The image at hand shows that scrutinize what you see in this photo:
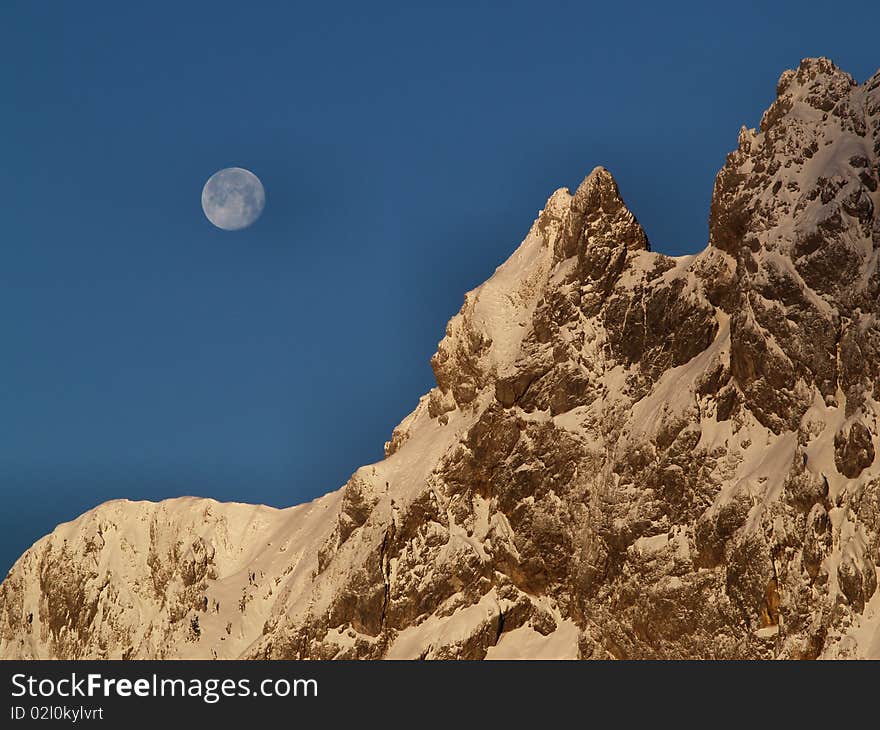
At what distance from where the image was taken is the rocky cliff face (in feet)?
516

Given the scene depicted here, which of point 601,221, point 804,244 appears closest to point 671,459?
point 804,244

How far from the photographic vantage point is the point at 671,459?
171 m

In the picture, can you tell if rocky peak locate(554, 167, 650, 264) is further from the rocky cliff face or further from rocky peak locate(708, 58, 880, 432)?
rocky peak locate(708, 58, 880, 432)

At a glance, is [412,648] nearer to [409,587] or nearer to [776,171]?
[409,587]

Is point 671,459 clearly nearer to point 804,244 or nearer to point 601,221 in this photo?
point 804,244

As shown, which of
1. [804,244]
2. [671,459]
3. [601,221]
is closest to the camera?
[804,244]

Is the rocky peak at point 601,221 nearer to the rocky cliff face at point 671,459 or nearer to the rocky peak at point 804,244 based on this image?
the rocky cliff face at point 671,459

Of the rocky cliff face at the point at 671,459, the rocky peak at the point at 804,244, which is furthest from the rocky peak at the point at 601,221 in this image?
the rocky peak at the point at 804,244

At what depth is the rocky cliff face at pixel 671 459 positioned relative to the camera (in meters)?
157

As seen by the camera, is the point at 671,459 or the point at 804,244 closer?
the point at 804,244

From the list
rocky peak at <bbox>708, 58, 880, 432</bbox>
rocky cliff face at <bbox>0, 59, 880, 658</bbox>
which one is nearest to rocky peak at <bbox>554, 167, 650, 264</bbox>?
rocky cliff face at <bbox>0, 59, 880, 658</bbox>

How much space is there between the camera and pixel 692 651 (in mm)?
162000

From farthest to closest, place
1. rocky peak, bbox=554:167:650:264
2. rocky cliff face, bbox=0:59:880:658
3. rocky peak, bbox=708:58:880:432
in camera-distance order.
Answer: rocky peak, bbox=554:167:650:264, rocky peak, bbox=708:58:880:432, rocky cliff face, bbox=0:59:880:658

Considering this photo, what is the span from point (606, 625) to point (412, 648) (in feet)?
64.3
